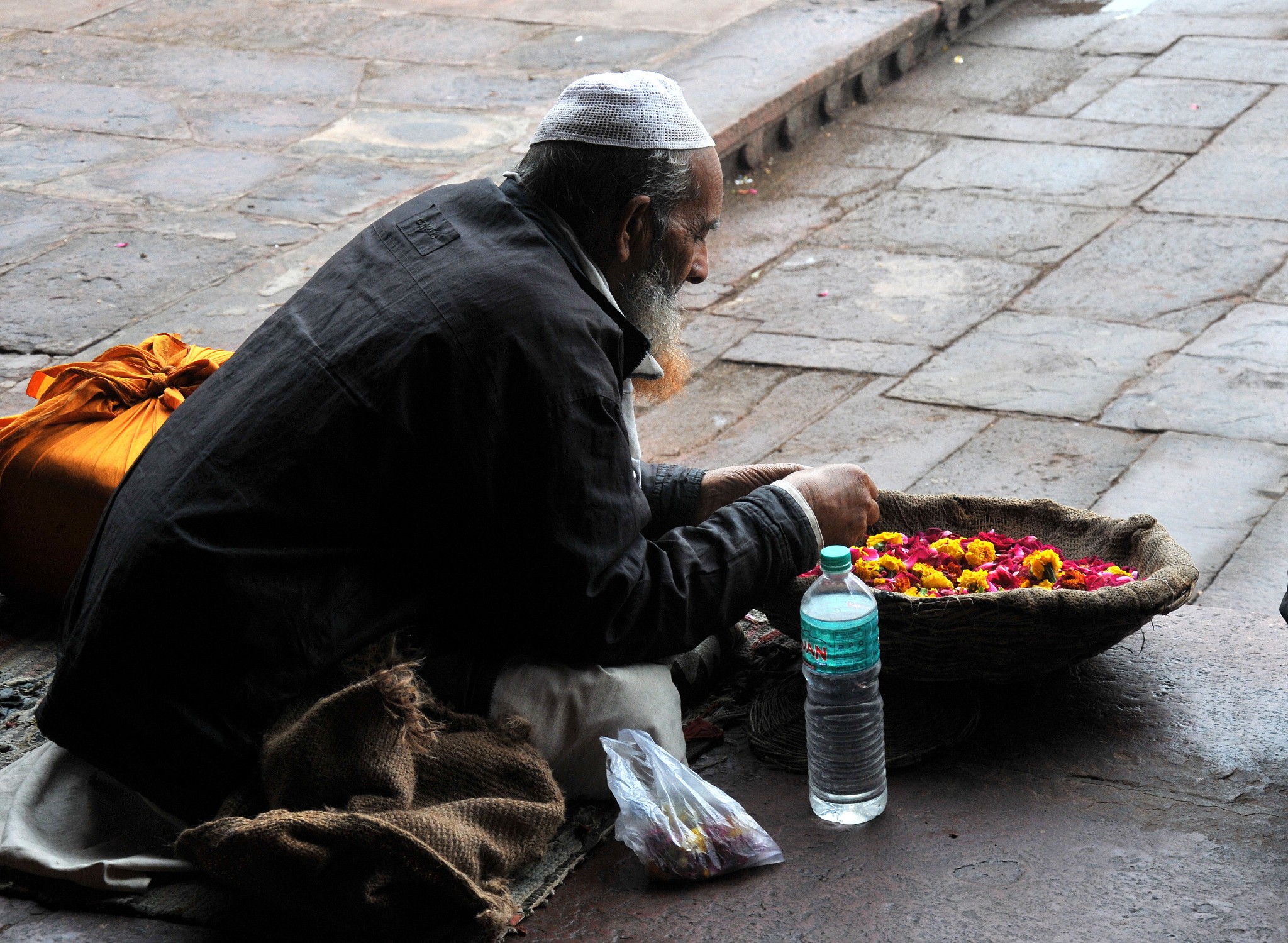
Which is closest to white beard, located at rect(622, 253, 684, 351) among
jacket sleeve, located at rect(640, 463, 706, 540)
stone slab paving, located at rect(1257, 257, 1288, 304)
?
jacket sleeve, located at rect(640, 463, 706, 540)

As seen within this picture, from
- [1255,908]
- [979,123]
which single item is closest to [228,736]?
[1255,908]

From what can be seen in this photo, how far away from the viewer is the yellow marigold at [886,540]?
2896 millimetres

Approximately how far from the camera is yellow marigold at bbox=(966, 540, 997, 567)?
2738mm

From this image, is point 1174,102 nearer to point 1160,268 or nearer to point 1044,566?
point 1160,268

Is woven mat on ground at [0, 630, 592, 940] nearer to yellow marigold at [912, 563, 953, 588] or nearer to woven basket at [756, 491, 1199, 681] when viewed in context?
woven basket at [756, 491, 1199, 681]

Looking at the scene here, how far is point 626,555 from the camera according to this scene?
231 centimetres

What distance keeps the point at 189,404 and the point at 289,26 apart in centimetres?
678

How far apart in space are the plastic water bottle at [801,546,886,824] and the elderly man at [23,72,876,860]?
145 mm

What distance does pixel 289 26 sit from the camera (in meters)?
8.55

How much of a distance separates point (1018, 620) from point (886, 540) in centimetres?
54

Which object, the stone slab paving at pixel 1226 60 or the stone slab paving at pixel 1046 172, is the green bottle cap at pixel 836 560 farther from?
the stone slab paving at pixel 1226 60

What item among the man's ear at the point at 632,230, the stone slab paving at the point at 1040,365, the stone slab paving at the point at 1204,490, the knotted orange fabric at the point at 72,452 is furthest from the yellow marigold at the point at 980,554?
the stone slab paving at the point at 1040,365

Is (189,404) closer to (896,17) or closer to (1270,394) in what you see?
(1270,394)

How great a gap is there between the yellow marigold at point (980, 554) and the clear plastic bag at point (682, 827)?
0.72 metres
